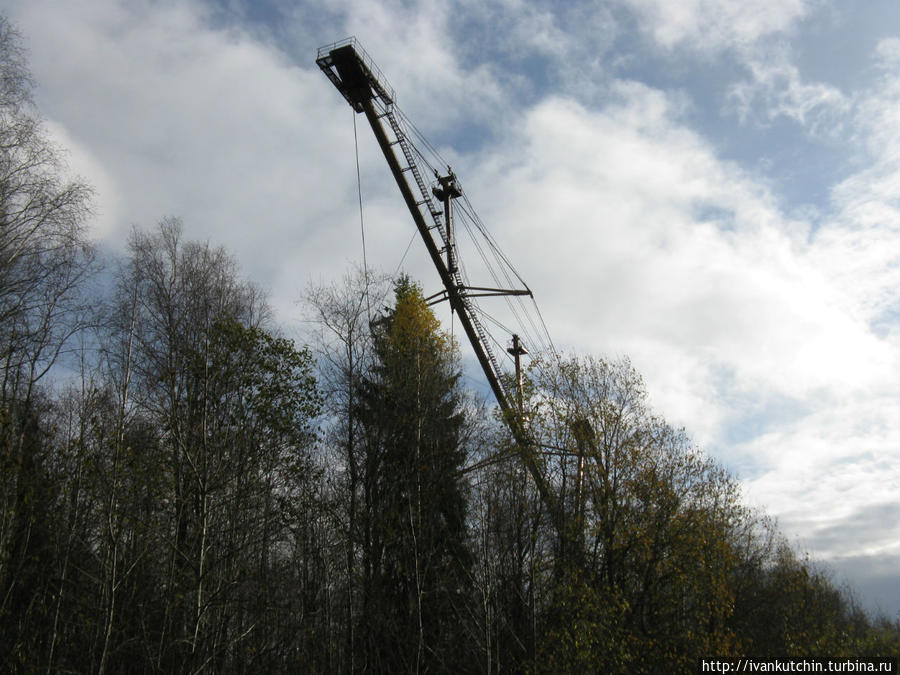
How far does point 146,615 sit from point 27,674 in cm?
267

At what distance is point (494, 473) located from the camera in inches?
781

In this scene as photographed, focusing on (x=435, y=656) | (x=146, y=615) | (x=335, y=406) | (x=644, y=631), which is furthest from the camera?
(x=335, y=406)

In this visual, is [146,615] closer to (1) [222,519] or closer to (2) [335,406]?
(1) [222,519]

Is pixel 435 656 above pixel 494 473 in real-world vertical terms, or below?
below

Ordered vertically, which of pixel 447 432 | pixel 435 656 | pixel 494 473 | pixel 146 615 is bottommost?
pixel 435 656

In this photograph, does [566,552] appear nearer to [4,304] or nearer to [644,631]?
[644,631]

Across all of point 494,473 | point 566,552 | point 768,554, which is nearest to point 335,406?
point 494,473

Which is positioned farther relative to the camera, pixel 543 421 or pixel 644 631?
pixel 543 421

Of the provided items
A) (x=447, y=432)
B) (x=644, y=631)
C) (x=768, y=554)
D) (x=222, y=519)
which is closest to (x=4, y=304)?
(x=222, y=519)

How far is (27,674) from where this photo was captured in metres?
11.9

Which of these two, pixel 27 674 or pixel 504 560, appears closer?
pixel 27 674

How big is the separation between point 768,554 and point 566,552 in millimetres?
17108

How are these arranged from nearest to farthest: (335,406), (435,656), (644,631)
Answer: (435,656)
(644,631)
(335,406)

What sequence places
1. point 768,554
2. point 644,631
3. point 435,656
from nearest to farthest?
point 435,656 < point 644,631 < point 768,554
